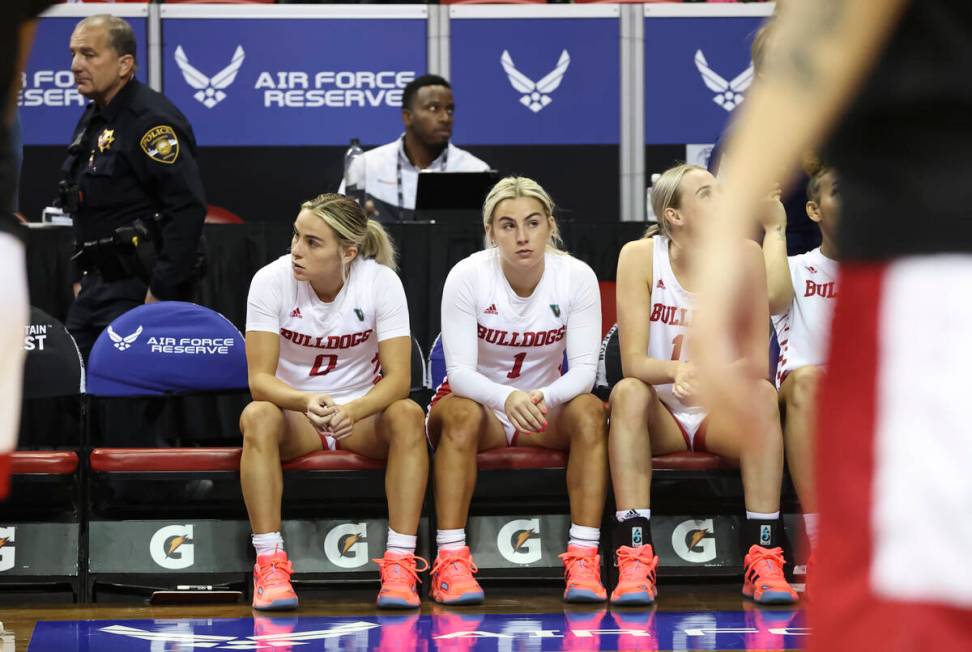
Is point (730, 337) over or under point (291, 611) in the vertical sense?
over

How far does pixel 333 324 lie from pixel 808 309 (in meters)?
1.78

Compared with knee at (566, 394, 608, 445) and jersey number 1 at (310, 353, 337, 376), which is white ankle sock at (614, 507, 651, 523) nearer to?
knee at (566, 394, 608, 445)

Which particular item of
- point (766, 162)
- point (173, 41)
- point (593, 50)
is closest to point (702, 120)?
point (593, 50)

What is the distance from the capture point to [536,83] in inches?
324

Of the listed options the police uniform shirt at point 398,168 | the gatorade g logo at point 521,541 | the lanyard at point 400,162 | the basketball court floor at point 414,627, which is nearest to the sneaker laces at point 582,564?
the basketball court floor at point 414,627

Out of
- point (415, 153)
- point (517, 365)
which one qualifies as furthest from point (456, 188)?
point (517, 365)

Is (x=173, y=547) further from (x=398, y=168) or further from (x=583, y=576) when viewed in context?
(x=398, y=168)

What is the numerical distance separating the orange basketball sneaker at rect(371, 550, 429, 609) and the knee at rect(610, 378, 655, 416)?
0.89m

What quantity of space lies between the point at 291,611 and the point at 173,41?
13.9 feet

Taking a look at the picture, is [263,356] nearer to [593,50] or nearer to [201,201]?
[201,201]

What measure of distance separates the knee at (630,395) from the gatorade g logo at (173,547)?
5.15 ft

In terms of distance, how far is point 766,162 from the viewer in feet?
3.86

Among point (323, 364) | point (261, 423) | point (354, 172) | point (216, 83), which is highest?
point (216, 83)

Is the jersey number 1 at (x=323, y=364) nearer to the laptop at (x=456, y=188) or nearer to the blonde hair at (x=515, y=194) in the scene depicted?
the blonde hair at (x=515, y=194)
